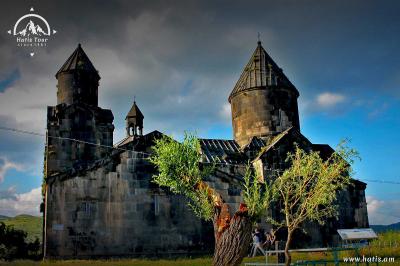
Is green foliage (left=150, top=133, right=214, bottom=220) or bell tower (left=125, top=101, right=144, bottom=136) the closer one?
green foliage (left=150, top=133, right=214, bottom=220)

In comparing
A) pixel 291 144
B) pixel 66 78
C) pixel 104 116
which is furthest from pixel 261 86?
pixel 66 78

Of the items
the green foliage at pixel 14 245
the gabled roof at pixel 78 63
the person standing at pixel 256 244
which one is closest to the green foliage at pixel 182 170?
the person standing at pixel 256 244

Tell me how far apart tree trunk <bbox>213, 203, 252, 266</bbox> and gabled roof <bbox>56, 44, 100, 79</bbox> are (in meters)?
15.6

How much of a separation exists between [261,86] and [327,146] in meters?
5.70

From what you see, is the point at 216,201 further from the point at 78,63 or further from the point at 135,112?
the point at 135,112

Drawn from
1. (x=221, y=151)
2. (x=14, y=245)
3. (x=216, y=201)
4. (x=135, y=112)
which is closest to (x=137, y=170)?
(x=14, y=245)

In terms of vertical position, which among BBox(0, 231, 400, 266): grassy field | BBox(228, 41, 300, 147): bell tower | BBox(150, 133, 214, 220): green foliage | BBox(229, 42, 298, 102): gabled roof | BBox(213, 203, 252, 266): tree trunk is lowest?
BBox(0, 231, 400, 266): grassy field

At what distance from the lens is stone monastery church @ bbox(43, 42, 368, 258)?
17141 mm

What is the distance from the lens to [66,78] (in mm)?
22906

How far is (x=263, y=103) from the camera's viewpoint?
24609 millimetres

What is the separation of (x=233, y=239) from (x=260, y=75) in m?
16.7

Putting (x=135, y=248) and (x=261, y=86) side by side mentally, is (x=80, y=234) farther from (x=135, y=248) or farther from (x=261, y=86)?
(x=261, y=86)

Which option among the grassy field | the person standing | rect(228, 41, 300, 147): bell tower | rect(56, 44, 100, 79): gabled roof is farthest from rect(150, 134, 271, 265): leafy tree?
rect(228, 41, 300, 147): bell tower

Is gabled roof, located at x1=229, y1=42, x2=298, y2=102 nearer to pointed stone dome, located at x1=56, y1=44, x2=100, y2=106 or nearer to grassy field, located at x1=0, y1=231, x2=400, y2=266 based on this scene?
pointed stone dome, located at x1=56, y1=44, x2=100, y2=106
